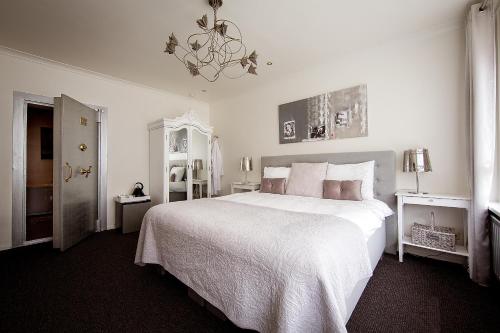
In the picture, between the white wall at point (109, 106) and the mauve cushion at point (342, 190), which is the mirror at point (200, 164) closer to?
the white wall at point (109, 106)

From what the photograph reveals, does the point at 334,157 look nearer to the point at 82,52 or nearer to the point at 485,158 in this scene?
the point at 485,158

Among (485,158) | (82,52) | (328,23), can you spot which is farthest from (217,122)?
(485,158)

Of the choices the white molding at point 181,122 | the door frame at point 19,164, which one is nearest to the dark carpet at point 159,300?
the door frame at point 19,164

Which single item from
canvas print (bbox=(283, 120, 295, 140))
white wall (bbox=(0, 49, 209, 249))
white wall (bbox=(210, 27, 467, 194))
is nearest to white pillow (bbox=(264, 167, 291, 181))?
white wall (bbox=(210, 27, 467, 194))

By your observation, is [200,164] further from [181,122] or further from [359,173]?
[359,173]

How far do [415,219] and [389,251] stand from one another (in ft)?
1.56

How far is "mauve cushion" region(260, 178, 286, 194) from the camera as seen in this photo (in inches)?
114

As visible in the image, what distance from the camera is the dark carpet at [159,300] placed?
1371 millimetres

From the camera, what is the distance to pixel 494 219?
1696mm

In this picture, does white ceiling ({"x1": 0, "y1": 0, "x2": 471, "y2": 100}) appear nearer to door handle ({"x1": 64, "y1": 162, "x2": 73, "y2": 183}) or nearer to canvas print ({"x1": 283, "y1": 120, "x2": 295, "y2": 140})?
canvas print ({"x1": 283, "y1": 120, "x2": 295, "y2": 140})

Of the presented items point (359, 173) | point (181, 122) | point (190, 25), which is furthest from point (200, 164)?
point (359, 173)

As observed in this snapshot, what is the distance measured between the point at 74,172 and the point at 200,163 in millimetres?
1888

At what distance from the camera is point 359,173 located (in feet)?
8.08

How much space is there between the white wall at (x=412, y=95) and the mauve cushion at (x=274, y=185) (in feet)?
2.51
